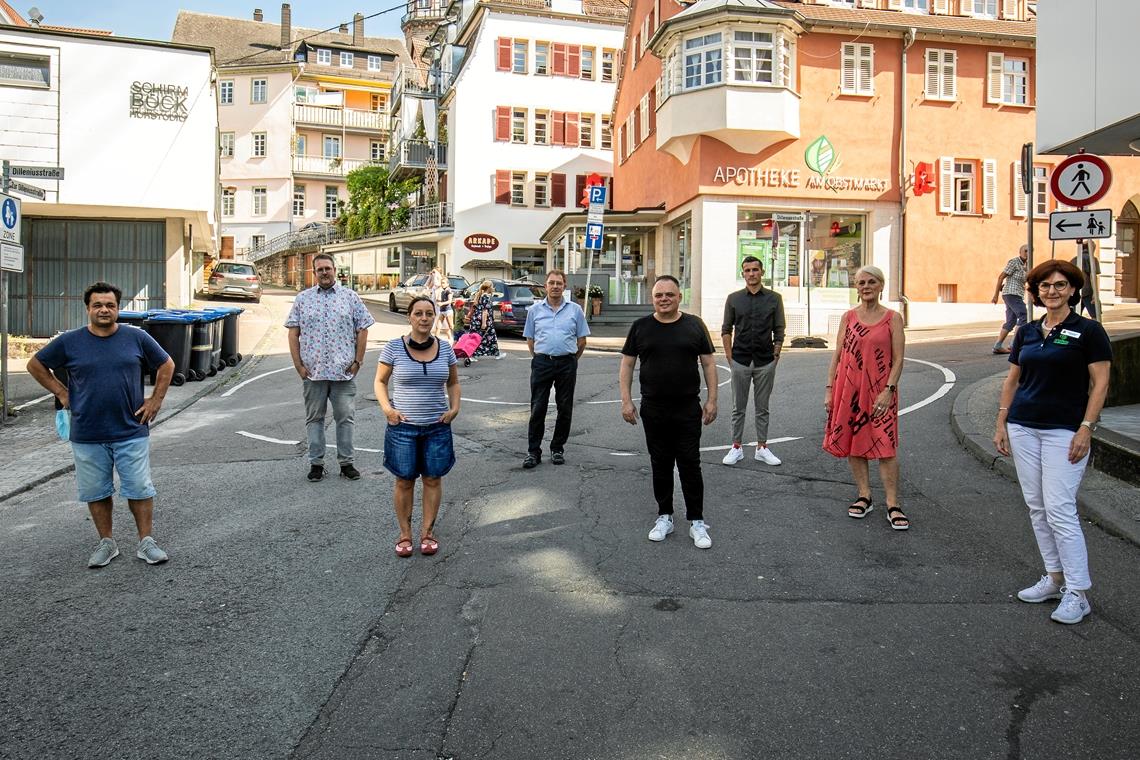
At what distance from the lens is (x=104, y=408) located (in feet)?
19.0

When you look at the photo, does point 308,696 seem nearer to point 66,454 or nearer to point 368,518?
point 368,518

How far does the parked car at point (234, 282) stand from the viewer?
112ft

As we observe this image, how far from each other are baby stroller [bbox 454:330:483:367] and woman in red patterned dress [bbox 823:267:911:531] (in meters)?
11.2

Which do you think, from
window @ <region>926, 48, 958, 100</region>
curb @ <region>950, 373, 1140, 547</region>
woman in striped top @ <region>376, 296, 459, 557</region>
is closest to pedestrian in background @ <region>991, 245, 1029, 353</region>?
curb @ <region>950, 373, 1140, 547</region>

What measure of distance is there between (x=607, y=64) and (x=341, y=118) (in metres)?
25.4

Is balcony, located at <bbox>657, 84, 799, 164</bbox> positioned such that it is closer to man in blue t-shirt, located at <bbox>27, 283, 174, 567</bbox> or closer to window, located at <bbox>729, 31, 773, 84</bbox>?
window, located at <bbox>729, 31, 773, 84</bbox>

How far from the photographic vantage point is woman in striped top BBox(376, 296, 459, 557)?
5961 millimetres

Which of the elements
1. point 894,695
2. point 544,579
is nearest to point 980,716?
point 894,695

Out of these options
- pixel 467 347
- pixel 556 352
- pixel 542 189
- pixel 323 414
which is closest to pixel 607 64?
pixel 542 189

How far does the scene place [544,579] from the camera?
17.9 feet

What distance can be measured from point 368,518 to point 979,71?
993 inches

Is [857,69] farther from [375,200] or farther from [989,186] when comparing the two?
[375,200]

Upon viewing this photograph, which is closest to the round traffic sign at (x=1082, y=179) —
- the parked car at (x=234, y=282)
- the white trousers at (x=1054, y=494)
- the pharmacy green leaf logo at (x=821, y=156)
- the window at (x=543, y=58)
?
the white trousers at (x=1054, y=494)

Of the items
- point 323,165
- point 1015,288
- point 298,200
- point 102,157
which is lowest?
point 1015,288
